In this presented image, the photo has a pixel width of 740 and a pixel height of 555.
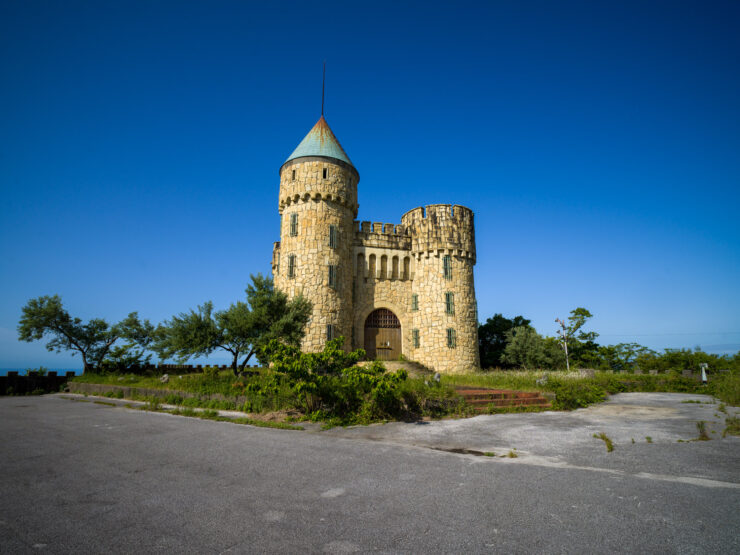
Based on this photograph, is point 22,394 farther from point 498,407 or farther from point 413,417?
point 498,407

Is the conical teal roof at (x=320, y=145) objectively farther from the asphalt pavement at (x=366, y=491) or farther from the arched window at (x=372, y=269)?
the asphalt pavement at (x=366, y=491)

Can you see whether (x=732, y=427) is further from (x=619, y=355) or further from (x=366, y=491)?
(x=619, y=355)

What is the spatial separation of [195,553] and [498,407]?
424 inches

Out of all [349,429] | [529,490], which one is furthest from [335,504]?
[349,429]

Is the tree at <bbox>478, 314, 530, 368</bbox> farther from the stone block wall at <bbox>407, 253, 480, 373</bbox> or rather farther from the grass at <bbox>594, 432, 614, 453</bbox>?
the grass at <bbox>594, 432, 614, 453</bbox>

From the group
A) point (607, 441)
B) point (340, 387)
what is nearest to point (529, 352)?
point (607, 441)

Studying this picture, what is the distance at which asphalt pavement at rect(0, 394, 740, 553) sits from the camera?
11.6 feet

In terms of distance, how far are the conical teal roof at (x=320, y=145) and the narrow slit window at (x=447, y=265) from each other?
9293 mm

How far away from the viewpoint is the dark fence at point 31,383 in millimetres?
19683

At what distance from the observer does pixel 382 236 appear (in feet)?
85.9

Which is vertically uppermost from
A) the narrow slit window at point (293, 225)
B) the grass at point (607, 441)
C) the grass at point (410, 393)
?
the narrow slit window at point (293, 225)

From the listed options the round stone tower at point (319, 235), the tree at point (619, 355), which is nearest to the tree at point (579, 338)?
the tree at point (619, 355)

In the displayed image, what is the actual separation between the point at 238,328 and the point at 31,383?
1476 centimetres

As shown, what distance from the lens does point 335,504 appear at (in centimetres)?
439
